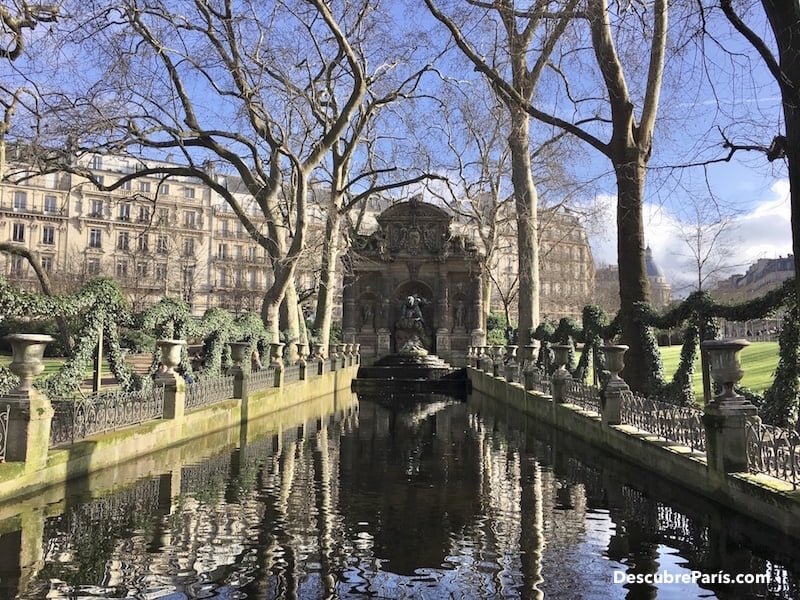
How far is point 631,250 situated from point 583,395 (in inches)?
133

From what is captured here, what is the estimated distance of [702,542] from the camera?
656 centimetres

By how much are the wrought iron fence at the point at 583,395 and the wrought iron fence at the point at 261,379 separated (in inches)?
301

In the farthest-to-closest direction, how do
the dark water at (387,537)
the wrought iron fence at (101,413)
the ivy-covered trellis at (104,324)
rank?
the ivy-covered trellis at (104,324)
the wrought iron fence at (101,413)
the dark water at (387,537)

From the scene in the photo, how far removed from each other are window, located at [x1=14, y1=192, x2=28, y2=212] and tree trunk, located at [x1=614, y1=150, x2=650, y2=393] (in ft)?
189

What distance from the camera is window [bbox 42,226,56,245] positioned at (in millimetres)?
60062

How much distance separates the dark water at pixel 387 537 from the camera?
5.37 meters

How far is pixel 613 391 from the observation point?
1184cm

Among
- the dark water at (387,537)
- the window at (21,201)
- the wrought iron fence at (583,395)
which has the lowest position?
the dark water at (387,537)

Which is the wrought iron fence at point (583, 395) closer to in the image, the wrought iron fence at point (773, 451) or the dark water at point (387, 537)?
the dark water at point (387, 537)

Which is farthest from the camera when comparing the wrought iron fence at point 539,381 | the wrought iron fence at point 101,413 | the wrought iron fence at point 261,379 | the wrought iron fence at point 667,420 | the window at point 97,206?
the window at point 97,206

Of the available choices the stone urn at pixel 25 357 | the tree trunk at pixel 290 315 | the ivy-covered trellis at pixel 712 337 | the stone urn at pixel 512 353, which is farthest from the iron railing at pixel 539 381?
the stone urn at pixel 25 357

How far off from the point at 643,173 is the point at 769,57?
6208 millimetres

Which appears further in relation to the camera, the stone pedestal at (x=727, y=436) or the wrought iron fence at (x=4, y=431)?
the wrought iron fence at (x=4, y=431)

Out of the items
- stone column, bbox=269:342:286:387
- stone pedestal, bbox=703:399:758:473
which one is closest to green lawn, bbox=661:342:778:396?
stone pedestal, bbox=703:399:758:473
